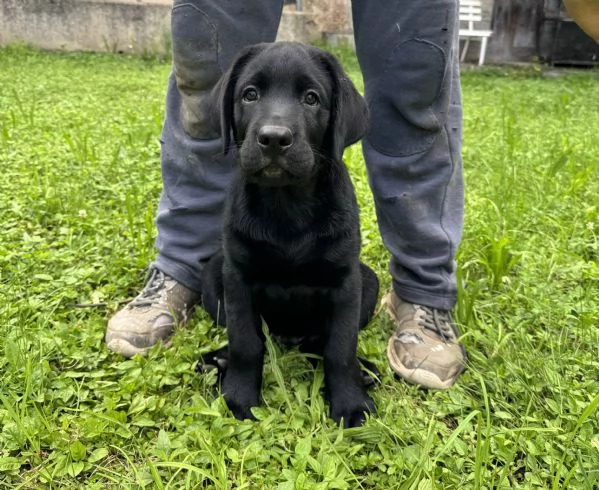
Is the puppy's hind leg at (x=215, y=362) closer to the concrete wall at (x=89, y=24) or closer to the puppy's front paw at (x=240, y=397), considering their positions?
the puppy's front paw at (x=240, y=397)

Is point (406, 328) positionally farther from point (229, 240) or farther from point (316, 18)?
point (316, 18)

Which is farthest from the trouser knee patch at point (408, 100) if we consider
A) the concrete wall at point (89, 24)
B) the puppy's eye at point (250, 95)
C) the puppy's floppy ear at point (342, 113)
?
the concrete wall at point (89, 24)

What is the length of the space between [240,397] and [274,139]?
0.72m

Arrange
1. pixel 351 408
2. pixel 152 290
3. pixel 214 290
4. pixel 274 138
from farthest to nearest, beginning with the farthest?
pixel 152 290 < pixel 214 290 < pixel 351 408 < pixel 274 138

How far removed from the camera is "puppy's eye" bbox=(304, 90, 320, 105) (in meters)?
1.60

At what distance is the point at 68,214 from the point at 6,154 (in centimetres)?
119

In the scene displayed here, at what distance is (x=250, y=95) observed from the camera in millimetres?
1630

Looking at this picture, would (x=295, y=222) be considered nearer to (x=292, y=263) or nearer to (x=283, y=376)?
(x=292, y=263)

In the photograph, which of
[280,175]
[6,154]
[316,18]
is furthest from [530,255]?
[316,18]

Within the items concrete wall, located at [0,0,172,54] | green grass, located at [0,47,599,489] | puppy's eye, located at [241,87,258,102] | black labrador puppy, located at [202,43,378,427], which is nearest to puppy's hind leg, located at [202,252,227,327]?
green grass, located at [0,47,599,489]

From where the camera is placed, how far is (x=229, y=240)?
1653 millimetres

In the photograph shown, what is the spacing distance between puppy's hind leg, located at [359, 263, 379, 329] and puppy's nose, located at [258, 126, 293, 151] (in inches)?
25.3

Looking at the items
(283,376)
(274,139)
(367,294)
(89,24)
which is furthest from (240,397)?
(89,24)

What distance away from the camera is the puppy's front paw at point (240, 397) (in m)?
1.60
